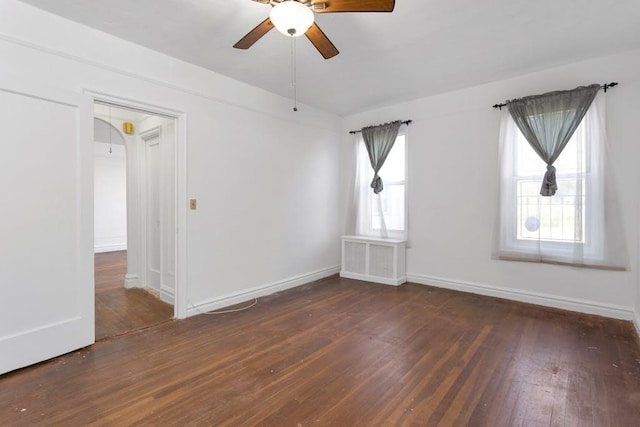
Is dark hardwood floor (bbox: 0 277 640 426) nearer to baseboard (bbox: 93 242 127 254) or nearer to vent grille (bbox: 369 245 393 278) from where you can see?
vent grille (bbox: 369 245 393 278)

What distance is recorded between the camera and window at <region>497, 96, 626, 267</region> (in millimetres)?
3178

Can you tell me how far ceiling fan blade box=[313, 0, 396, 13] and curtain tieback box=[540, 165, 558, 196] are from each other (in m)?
2.66

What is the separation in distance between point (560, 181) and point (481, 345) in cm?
211

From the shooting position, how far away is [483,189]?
157 inches

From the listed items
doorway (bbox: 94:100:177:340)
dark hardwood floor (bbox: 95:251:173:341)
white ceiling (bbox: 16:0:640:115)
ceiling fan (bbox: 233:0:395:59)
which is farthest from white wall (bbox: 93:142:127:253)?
ceiling fan (bbox: 233:0:395:59)

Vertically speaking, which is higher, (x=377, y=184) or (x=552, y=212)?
(x=377, y=184)

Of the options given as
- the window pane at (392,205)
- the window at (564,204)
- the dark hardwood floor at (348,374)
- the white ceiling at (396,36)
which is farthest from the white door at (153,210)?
the window at (564,204)

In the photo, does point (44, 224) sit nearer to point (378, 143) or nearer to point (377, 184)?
point (377, 184)

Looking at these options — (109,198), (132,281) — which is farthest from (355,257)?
(109,198)

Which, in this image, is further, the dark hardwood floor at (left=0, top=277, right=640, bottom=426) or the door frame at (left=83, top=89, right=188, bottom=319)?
the door frame at (left=83, top=89, right=188, bottom=319)

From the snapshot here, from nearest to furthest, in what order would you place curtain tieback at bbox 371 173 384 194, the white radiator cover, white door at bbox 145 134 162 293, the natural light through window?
the natural light through window → white door at bbox 145 134 162 293 → the white radiator cover → curtain tieback at bbox 371 173 384 194

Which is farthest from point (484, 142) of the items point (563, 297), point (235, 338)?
point (235, 338)

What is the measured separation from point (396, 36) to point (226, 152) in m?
2.15

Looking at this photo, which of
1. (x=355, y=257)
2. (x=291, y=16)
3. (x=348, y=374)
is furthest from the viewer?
(x=355, y=257)
